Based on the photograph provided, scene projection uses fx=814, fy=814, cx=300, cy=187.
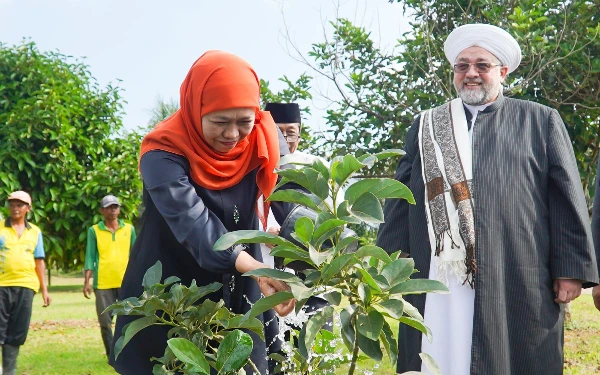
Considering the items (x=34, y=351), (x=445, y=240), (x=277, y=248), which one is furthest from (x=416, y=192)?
(x=34, y=351)

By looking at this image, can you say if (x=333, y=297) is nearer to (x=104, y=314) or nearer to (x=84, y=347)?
(x=104, y=314)

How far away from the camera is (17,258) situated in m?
7.79

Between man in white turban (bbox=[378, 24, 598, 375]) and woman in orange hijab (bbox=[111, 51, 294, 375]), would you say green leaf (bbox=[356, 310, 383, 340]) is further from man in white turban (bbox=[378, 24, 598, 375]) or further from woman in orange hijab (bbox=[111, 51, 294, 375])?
man in white turban (bbox=[378, 24, 598, 375])

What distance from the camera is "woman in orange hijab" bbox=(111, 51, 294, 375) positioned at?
2.46 metres

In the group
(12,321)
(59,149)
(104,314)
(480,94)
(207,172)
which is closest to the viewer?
(207,172)

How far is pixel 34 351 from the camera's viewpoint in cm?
1009

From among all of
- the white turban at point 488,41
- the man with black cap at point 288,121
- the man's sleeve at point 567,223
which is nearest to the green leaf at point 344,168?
the man's sleeve at point 567,223

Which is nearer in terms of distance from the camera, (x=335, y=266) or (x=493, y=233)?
(x=335, y=266)

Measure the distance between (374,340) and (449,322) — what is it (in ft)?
7.86

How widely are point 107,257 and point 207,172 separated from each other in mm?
6264

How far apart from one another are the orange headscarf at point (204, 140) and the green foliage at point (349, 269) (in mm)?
929

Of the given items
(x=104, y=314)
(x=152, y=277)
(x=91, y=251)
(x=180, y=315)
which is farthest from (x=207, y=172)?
(x=91, y=251)

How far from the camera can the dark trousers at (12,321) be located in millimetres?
7645

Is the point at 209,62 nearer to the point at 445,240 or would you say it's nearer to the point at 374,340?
the point at 374,340
